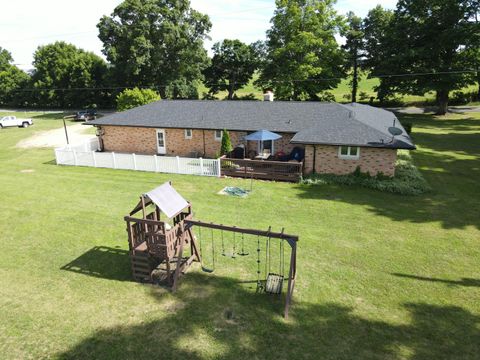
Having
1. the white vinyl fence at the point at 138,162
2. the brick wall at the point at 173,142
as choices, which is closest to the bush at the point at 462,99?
the brick wall at the point at 173,142

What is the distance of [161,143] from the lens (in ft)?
A: 84.2

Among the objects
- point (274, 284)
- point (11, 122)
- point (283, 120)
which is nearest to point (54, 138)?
point (11, 122)

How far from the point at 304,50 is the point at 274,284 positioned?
40026mm

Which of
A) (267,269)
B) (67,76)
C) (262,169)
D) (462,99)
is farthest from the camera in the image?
(67,76)

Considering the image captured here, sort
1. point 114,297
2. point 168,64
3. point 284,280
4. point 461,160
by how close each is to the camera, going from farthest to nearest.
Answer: point 168,64 → point 461,160 → point 284,280 → point 114,297

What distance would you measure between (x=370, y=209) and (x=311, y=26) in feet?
115

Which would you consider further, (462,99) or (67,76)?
(67,76)

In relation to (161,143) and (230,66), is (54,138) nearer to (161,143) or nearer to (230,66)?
(161,143)

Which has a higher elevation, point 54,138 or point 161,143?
point 161,143

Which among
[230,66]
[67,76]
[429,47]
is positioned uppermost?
[429,47]

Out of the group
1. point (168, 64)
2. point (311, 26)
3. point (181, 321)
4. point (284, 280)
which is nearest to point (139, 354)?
point (181, 321)

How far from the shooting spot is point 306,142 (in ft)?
63.4

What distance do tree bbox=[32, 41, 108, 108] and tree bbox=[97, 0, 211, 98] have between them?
422 inches

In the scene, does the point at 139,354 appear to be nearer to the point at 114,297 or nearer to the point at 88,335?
the point at 88,335
